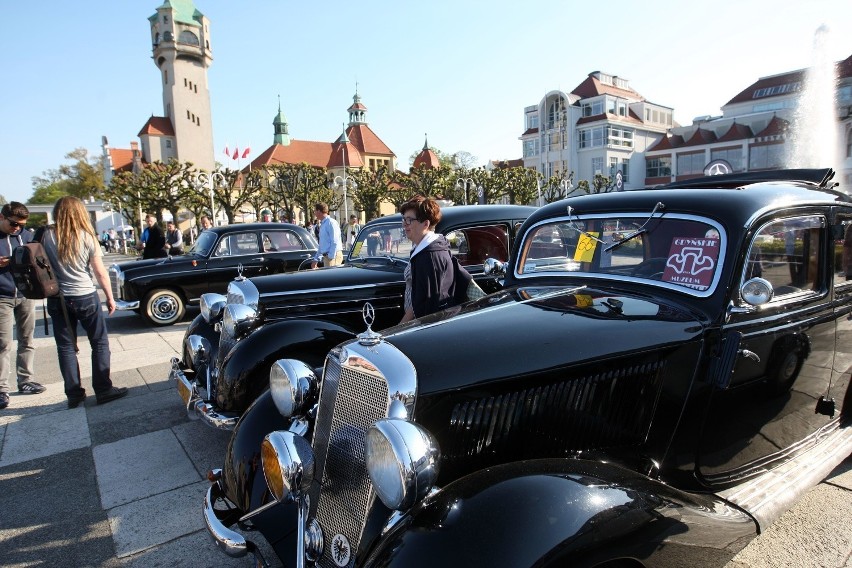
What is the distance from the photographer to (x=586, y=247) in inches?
125

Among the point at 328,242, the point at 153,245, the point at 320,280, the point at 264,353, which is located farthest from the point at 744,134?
the point at 264,353

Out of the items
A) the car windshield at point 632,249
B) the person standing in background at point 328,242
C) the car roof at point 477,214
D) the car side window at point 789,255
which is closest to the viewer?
the car windshield at point 632,249

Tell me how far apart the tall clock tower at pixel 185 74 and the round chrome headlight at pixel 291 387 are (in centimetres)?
6434

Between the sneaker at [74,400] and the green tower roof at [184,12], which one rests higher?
the green tower roof at [184,12]

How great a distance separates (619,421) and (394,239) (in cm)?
374

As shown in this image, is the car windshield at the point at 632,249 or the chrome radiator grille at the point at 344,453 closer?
the chrome radiator grille at the point at 344,453

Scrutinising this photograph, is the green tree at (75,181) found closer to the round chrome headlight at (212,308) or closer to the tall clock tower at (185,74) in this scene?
the tall clock tower at (185,74)

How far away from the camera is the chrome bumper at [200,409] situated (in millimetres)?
3529

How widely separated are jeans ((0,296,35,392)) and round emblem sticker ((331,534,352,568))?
187 inches

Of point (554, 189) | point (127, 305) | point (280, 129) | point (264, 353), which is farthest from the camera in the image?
point (280, 129)

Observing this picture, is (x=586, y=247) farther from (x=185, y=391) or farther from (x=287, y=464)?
(x=185, y=391)

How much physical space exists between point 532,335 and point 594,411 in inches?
16.6

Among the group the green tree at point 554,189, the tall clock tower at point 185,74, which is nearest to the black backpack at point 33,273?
the green tree at point 554,189

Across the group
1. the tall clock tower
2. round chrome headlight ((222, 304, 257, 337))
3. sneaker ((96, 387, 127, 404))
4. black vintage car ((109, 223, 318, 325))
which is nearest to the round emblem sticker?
round chrome headlight ((222, 304, 257, 337))
